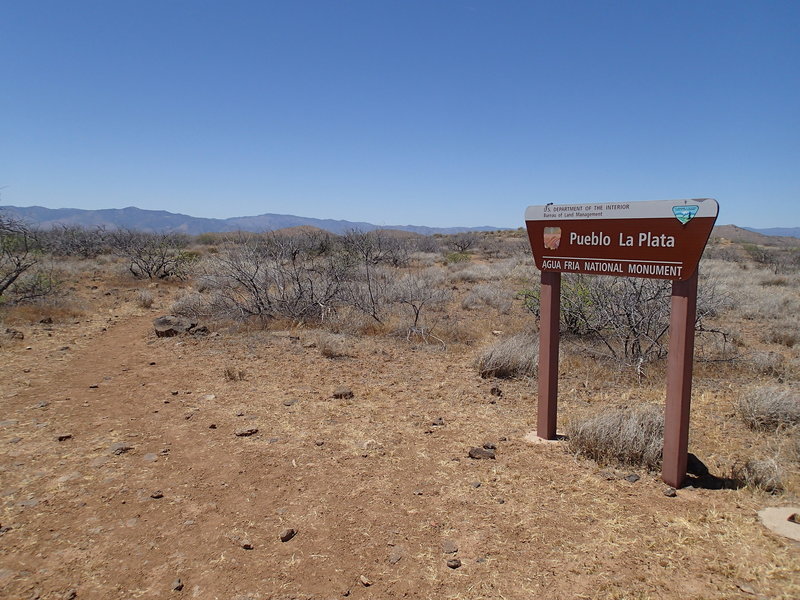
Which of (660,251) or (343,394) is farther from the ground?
(660,251)

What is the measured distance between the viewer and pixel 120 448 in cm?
433

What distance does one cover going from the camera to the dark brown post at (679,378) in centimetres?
338

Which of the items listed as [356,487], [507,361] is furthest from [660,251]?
[507,361]

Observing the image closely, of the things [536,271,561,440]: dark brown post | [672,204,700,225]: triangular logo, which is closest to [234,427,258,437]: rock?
[536,271,561,440]: dark brown post

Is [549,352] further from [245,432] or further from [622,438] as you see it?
[245,432]

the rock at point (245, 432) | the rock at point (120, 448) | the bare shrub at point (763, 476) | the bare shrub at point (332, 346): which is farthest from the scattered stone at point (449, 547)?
the bare shrub at point (332, 346)

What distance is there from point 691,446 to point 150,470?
4.80m

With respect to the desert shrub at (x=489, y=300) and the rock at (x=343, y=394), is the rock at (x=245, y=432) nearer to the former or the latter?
the rock at (x=343, y=394)

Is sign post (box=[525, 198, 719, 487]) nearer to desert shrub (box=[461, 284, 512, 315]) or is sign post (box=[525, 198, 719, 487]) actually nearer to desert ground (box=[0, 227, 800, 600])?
desert ground (box=[0, 227, 800, 600])

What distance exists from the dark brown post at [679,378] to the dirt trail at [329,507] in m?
0.21

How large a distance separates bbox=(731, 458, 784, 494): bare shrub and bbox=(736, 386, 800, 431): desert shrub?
115 cm

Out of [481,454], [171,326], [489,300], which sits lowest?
[481,454]

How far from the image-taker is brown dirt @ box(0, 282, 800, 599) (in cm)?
264

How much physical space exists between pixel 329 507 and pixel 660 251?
3049 mm
